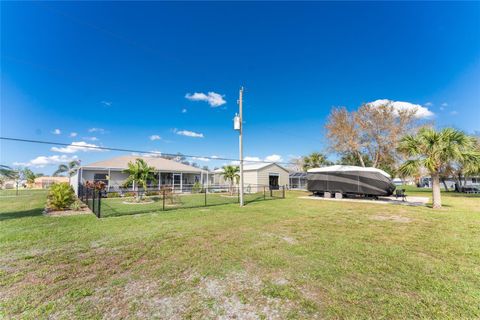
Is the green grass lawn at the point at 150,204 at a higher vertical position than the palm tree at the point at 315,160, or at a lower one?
lower

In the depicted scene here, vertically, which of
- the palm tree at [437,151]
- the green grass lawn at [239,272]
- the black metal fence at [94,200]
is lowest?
the green grass lawn at [239,272]

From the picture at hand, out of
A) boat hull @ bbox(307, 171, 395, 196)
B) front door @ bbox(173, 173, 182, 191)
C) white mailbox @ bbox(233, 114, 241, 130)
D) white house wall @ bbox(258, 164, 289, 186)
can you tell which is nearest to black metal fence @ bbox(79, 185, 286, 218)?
front door @ bbox(173, 173, 182, 191)

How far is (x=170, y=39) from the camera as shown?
1257 centimetres

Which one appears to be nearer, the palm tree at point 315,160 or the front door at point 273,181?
the front door at point 273,181

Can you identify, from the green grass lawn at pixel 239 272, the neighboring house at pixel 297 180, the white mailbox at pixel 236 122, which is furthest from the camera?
the neighboring house at pixel 297 180

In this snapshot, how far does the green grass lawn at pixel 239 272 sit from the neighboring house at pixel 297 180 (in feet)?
80.7

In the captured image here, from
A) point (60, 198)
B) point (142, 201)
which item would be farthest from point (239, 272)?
point (142, 201)

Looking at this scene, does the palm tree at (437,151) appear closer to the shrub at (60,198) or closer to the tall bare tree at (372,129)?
the tall bare tree at (372,129)

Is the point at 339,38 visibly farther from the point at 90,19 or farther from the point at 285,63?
the point at 90,19

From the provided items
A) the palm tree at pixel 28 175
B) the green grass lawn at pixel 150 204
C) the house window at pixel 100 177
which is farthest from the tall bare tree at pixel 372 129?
the palm tree at pixel 28 175

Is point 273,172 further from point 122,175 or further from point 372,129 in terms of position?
point 122,175

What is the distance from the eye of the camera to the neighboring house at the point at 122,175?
19.3m

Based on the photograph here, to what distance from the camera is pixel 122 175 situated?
68.8 feet

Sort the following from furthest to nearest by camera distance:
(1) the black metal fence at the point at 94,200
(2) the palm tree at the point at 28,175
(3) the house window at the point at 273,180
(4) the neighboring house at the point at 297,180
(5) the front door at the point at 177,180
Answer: (2) the palm tree at the point at 28,175 → (4) the neighboring house at the point at 297,180 → (3) the house window at the point at 273,180 → (5) the front door at the point at 177,180 → (1) the black metal fence at the point at 94,200
